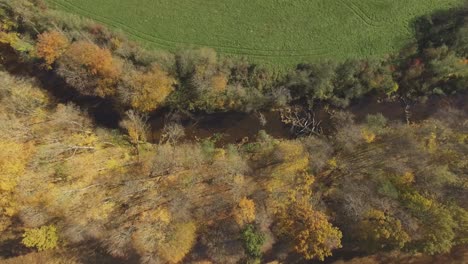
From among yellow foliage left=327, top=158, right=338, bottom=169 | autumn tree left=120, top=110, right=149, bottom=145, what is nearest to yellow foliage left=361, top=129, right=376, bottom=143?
yellow foliage left=327, top=158, right=338, bottom=169

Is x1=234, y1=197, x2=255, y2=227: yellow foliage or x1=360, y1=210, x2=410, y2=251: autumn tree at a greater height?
x1=360, y1=210, x2=410, y2=251: autumn tree

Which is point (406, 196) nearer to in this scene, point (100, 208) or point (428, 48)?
point (428, 48)

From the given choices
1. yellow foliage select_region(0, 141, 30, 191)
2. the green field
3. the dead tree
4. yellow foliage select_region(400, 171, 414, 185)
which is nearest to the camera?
yellow foliage select_region(400, 171, 414, 185)

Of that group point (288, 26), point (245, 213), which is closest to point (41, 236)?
point (245, 213)

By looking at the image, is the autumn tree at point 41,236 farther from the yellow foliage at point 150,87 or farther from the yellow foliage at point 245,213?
the yellow foliage at point 245,213

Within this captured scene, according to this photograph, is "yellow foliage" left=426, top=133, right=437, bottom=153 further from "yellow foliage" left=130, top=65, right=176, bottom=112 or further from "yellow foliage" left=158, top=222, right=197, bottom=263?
"yellow foliage" left=130, top=65, right=176, bottom=112

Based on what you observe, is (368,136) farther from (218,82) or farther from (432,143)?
(218,82)

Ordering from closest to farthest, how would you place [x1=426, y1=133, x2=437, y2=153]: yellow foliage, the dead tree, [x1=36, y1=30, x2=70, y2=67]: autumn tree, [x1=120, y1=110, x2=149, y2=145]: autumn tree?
[x1=426, y1=133, x2=437, y2=153]: yellow foliage, [x1=36, y1=30, x2=70, y2=67]: autumn tree, [x1=120, y1=110, x2=149, y2=145]: autumn tree, the dead tree
